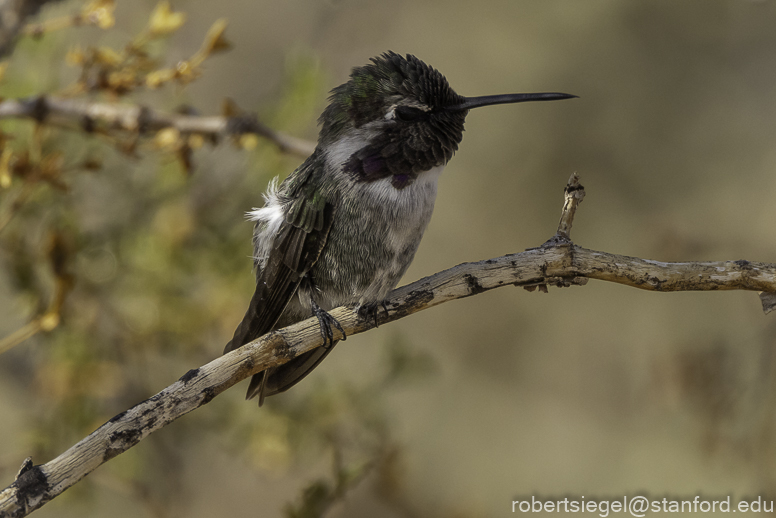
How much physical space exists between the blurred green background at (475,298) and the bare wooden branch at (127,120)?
64 cm

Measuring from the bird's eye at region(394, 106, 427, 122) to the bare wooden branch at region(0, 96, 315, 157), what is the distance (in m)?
0.38

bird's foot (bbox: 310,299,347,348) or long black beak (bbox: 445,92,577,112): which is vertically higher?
long black beak (bbox: 445,92,577,112)

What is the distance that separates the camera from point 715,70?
3.81 m

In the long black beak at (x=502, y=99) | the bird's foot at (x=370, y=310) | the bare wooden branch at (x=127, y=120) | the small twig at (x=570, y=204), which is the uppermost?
the bare wooden branch at (x=127, y=120)

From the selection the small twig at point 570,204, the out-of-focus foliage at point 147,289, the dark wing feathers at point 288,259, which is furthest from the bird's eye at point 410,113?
the out-of-focus foliage at point 147,289

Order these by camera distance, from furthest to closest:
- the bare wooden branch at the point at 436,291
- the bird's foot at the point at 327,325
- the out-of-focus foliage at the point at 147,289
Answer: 1. the out-of-focus foliage at the point at 147,289
2. the bird's foot at the point at 327,325
3. the bare wooden branch at the point at 436,291

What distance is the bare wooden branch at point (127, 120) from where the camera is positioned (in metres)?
1.59

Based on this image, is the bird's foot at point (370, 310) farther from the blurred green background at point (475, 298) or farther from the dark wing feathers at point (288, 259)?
the blurred green background at point (475, 298)

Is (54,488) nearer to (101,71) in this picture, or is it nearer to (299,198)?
(299,198)

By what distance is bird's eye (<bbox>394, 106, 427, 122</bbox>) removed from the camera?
1.54 meters

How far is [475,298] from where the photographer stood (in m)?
4.01

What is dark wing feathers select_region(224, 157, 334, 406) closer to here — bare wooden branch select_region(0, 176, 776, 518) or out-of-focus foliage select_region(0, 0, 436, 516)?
bare wooden branch select_region(0, 176, 776, 518)

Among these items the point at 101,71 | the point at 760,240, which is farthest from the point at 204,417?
the point at 760,240

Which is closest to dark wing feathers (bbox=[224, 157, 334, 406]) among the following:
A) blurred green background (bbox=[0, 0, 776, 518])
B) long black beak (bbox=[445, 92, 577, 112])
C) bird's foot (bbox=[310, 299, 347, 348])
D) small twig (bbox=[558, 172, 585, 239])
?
bird's foot (bbox=[310, 299, 347, 348])
